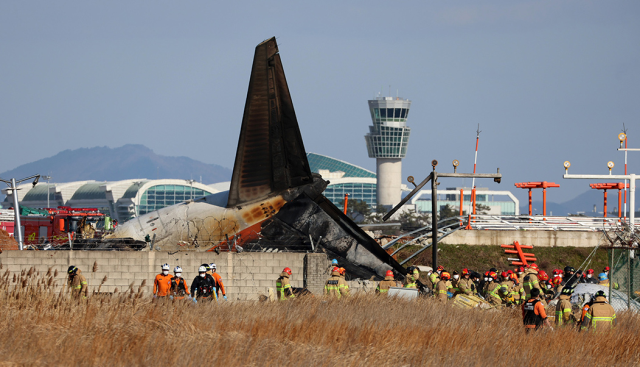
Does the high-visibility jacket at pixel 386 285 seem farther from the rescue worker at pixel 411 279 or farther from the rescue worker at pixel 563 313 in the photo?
the rescue worker at pixel 563 313

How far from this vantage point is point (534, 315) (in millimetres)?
15398

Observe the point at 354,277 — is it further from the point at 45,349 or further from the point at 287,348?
the point at 45,349

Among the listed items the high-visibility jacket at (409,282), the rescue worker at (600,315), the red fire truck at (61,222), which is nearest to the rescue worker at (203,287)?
the high-visibility jacket at (409,282)

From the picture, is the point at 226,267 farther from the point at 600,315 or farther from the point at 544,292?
the point at 600,315

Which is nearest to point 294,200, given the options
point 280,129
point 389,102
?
point 280,129

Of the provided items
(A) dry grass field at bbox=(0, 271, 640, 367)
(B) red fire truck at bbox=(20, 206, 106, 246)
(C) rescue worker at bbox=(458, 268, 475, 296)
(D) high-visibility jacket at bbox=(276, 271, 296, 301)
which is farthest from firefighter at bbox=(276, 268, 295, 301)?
(B) red fire truck at bbox=(20, 206, 106, 246)

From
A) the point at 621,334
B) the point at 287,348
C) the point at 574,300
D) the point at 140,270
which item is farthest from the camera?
the point at 140,270

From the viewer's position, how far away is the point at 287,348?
12.2 meters

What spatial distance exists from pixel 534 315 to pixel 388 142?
568ft

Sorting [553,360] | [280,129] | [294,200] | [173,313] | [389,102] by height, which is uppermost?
[389,102]

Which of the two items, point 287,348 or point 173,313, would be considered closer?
point 287,348

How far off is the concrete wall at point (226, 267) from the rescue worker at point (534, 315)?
964 cm

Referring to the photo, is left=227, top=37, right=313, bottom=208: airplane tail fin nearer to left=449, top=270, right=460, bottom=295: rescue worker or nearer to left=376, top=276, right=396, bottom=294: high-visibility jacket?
left=449, top=270, right=460, bottom=295: rescue worker

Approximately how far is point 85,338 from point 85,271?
13869 millimetres
